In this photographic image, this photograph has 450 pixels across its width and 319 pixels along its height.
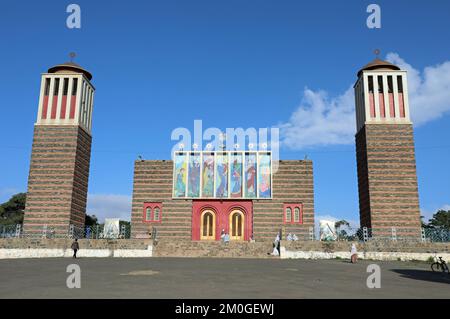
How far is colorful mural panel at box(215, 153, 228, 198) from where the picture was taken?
33500 mm

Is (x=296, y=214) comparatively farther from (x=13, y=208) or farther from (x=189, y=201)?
(x=13, y=208)

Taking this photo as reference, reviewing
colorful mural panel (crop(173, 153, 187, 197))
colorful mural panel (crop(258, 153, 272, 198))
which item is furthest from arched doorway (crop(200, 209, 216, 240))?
colorful mural panel (crop(258, 153, 272, 198))

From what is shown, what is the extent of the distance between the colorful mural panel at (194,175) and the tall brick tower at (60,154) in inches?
330

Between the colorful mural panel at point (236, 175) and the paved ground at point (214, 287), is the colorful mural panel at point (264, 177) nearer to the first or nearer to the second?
the colorful mural panel at point (236, 175)

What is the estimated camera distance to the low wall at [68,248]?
1005 inches

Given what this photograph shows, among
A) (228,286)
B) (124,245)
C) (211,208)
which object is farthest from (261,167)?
(228,286)

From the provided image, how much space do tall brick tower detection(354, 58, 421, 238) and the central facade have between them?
5153 mm

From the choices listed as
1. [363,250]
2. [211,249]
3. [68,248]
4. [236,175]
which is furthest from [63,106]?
[363,250]

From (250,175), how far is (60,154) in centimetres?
1502

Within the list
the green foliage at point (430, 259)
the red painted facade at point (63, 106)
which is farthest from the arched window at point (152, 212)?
the green foliage at point (430, 259)

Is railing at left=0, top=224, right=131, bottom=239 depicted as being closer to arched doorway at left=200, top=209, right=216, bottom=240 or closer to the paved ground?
arched doorway at left=200, top=209, right=216, bottom=240

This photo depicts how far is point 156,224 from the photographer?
33.1 metres

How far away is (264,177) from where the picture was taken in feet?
110
